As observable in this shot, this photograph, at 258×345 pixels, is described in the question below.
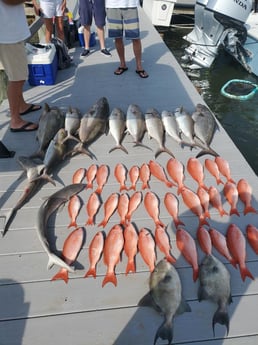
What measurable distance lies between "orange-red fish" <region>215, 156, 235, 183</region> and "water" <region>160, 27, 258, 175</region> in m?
1.98

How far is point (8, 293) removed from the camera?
77.0 inches

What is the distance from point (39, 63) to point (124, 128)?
1832 mm

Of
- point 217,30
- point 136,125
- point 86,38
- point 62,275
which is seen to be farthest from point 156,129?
point 217,30

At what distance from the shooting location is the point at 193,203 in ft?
8.48

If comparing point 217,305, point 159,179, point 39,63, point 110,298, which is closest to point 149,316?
point 110,298

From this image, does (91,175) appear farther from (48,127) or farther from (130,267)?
(130,267)

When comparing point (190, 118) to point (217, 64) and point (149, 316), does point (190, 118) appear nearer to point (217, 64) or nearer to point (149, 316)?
point (149, 316)

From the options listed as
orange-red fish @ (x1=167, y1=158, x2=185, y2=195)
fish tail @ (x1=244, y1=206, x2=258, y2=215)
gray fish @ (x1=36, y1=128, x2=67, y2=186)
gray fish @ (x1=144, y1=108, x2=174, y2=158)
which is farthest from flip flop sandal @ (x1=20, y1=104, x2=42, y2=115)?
fish tail @ (x1=244, y1=206, x2=258, y2=215)

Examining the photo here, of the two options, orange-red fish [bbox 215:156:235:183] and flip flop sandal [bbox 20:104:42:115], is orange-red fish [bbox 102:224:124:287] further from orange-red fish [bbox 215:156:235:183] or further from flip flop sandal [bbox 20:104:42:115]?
flip flop sandal [bbox 20:104:42:115]

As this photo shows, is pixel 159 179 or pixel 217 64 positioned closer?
pixel 159 179

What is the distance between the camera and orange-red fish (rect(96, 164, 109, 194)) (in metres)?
2.79

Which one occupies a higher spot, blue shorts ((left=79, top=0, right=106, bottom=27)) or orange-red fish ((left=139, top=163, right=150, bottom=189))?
blue shorts ((left=79, top=0, right=106, bottom=27))

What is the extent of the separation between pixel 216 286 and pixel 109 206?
40.8 inches

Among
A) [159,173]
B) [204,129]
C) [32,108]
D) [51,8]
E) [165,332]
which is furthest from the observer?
[51,8]
